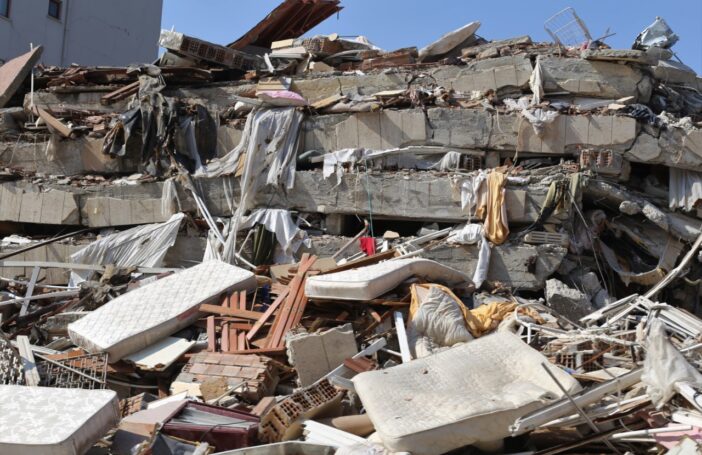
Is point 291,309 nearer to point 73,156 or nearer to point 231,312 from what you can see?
point 231,312

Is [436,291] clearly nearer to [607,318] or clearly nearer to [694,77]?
[607,318]

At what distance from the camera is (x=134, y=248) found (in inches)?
495

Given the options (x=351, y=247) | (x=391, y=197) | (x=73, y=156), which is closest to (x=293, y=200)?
(x=351, y=247)

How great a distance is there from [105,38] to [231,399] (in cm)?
1871

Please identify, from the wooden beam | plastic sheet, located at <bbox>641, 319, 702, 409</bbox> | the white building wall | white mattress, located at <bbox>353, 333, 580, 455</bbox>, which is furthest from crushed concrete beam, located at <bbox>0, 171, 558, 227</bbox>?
the white building wall

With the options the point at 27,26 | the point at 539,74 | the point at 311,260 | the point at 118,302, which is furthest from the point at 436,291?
the point at 27,26

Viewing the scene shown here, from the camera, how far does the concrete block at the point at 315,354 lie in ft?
22.7

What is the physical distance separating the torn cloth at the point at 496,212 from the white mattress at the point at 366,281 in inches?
134

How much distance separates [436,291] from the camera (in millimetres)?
7656

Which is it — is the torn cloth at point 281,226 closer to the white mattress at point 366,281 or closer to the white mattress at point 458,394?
the white mattress at point 366,281

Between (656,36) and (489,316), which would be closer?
(489,316)

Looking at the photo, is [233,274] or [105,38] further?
[105,38]

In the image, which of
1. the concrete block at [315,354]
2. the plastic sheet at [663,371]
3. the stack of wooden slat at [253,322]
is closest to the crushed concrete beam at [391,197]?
the stack of wooden slat at [253,322]

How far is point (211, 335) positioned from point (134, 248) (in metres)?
5.29
